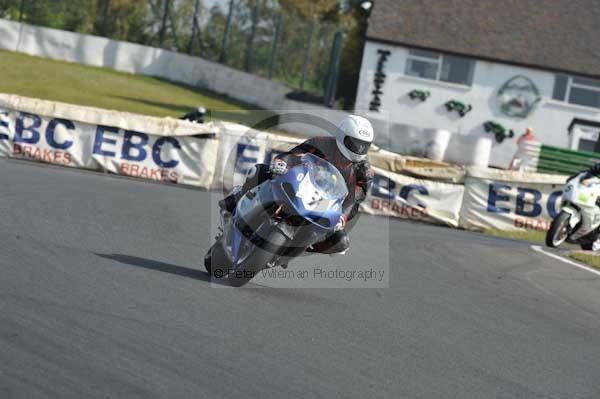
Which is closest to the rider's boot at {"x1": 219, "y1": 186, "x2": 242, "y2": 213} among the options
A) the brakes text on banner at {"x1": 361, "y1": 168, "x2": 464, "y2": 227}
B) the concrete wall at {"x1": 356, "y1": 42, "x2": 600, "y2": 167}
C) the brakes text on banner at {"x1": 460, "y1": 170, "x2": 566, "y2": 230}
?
the brakes text on banner at {"x1": 361, "y1": 168, "x2": 464, "y2": 227}

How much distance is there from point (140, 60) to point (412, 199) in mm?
23982

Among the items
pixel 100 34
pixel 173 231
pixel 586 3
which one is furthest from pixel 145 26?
pixel 173 231

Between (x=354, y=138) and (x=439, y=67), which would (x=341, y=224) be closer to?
(x=354, y=138)

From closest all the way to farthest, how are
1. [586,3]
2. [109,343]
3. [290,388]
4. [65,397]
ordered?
[65,397] → [290,388] → [109,343] → [586,3]

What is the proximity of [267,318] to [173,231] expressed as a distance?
4594 mm

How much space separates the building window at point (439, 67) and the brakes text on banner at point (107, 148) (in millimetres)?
22184

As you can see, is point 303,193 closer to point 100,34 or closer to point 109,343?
point 109,343

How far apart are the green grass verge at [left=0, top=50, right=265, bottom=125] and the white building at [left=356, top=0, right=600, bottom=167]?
17.3ft

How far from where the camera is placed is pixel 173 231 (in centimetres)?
1183

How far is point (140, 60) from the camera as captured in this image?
133 ft

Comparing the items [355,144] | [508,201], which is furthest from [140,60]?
[355,144]

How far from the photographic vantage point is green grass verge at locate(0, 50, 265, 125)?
30391 millimetres

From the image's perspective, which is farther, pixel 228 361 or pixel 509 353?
pixel 509 353

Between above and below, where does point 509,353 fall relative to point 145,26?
below
